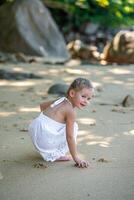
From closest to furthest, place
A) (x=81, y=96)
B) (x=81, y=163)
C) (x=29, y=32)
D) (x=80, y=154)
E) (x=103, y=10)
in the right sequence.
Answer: (x=81, y=163) < (x=81, y=96) < (x=80, y=154) < (x=29, y=32) < (x=103, y=10)

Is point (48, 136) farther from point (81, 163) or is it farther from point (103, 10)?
point (103, 10)

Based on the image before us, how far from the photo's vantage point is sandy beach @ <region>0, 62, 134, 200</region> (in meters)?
3.34

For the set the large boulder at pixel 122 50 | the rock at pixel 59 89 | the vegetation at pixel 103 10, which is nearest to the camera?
the rock at pixel 59 89

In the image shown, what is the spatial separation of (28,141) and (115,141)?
30.8 inches

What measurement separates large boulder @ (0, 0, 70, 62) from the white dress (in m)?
8.25

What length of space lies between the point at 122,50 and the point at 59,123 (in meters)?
8.86

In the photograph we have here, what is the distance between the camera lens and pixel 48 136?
3982 mm

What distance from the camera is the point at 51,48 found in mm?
13086

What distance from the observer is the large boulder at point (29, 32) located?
12.6 m

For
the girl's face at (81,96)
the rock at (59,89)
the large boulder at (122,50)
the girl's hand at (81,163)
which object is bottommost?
the large boulder at (122,50)

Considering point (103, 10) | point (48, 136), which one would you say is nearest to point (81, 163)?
point (48, 136)

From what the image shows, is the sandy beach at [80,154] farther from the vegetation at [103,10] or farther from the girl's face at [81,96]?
the vegetation at [103,10]

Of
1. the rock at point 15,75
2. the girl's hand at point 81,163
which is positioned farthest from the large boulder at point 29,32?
the girl's hand at point 81,163

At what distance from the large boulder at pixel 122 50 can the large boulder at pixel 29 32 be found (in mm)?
1077
